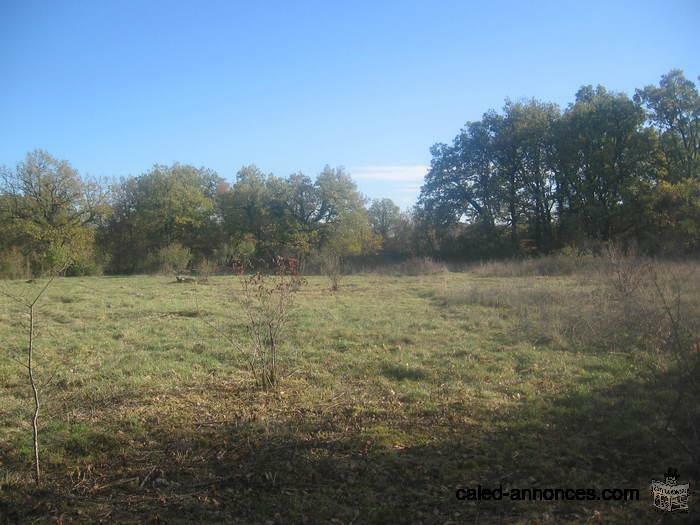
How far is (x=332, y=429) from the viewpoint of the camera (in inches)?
173

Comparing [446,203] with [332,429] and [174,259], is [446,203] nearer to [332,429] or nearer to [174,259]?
[174,259]

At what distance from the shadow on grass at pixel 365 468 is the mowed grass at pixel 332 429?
0.02m

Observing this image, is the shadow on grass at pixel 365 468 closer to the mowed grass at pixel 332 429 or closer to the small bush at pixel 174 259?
the mowed grass at pixel 332 429

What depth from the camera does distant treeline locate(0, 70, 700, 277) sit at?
92.7 feet

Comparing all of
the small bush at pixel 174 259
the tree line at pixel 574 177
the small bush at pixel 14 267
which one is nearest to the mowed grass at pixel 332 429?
the small bush at pixel 174 259

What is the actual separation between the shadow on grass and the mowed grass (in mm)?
16

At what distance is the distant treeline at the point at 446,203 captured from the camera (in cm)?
2825

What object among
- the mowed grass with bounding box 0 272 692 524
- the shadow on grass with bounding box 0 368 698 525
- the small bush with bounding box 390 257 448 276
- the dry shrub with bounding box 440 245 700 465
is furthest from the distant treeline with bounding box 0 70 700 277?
the shadow on grass with bounding box 0 368 698 525

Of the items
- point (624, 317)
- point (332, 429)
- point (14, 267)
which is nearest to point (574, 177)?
point (624, 317)

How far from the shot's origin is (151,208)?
3797cm

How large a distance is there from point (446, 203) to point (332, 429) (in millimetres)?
34156

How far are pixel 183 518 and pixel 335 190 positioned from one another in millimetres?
36709

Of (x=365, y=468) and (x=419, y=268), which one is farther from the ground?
(x=419, y=268)

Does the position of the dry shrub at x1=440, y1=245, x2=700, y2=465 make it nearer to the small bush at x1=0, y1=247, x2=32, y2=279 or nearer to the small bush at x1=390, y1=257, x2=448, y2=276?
the small bush at x1=390, y1=257, x2=448, y2=276
